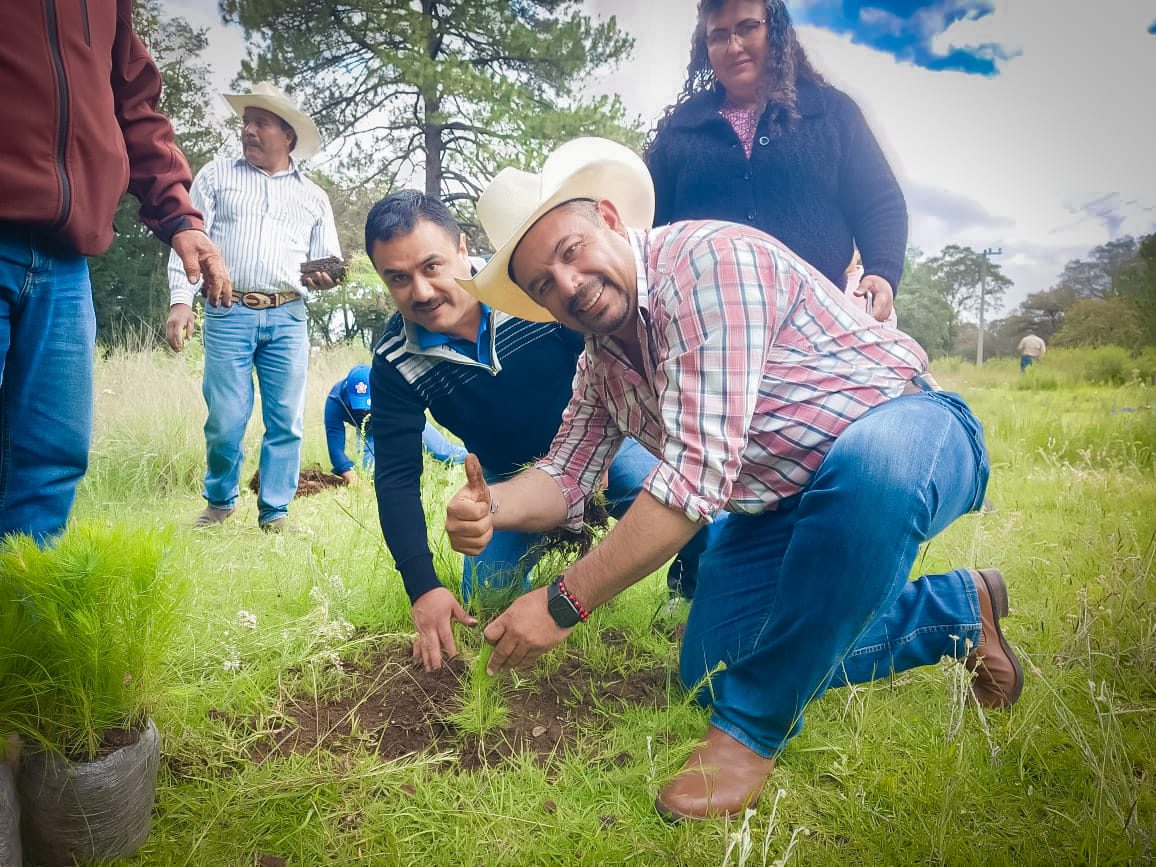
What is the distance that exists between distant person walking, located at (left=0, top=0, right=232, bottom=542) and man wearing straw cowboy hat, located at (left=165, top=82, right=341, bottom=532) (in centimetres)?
165

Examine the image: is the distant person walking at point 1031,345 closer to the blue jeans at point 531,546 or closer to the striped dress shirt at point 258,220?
the blue jeans at point 531,546

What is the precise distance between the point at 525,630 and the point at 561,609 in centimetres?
8

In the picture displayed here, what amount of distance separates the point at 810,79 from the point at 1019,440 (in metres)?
2.83

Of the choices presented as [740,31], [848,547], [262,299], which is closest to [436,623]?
[848,547]

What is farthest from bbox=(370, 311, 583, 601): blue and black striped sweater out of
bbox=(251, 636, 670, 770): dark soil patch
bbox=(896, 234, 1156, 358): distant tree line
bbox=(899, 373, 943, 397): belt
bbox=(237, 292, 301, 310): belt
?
bbox=(237, 292, 301, 310): belt

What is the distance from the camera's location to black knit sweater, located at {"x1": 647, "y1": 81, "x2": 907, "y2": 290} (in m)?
2.10

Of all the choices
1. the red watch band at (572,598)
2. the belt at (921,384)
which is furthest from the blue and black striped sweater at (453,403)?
the belt at (921,384)

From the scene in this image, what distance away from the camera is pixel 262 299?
3.07m

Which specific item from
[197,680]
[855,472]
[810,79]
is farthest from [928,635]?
[810,79]

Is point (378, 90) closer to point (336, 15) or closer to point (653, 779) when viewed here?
point (336, 15)

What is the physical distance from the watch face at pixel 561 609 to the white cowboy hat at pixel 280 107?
9.20 feet

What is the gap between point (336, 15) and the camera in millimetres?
2863

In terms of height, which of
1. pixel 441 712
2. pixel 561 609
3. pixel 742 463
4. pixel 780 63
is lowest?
pixel 441 712

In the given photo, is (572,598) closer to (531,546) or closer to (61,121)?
(531,546)
